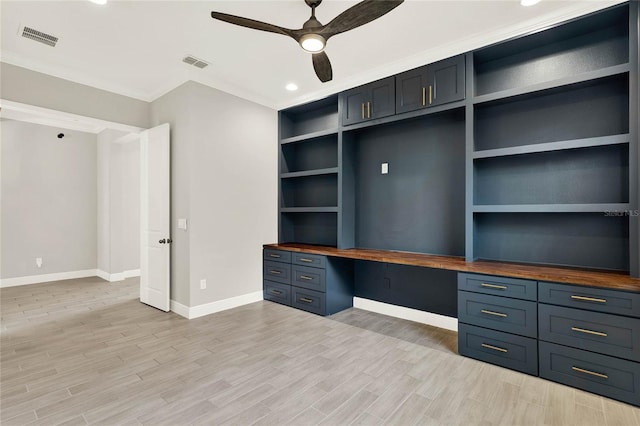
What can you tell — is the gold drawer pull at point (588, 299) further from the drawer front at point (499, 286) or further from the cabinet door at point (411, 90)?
the cabinet door at point (411, 90)

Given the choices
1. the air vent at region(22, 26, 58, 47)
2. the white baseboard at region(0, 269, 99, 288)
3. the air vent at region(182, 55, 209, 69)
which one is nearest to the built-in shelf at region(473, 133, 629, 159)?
the air vent at region(182, 55, 209, 69)

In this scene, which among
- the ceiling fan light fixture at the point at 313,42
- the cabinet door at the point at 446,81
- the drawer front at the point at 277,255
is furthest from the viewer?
the drawer front at the point at 277,255

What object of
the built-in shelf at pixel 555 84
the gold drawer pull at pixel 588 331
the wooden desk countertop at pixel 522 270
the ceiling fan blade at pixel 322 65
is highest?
the ceiling fan blade at pixel 322 65

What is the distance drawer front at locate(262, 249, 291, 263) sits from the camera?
4320 millimetres

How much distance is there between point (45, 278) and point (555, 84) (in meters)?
8.06

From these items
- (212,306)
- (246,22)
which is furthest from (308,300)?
(246,22)

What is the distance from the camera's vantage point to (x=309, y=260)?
406 cm

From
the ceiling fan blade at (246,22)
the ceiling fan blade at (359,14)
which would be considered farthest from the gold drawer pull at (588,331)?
the ceiling fan blade at (246,22)

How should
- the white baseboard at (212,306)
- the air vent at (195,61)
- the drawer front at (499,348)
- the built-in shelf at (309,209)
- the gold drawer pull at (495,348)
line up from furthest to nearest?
the built-in shelf at (309,209)
the white baseboard at (212,306)
the air vent at (195,61)
the gold drawer pull at (495,348)
the drawer front at (499,348)

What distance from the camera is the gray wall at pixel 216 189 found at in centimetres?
384

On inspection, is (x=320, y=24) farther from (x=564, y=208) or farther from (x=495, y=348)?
(x=495, y=348)

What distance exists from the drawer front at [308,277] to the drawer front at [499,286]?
67.0 inches

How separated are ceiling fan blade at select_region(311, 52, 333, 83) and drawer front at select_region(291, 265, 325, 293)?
7.41ft

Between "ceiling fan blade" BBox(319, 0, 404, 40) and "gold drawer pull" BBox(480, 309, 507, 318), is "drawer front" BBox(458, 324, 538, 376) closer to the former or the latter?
"gold drawer pull" BBox(480, 309, 507, 318)
